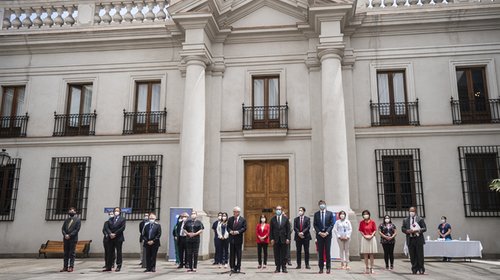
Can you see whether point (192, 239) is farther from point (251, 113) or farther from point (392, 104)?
point (392, 104)

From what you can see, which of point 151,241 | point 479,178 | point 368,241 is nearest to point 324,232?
point 368,241

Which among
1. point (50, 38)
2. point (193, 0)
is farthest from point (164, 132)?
point (50, 38)

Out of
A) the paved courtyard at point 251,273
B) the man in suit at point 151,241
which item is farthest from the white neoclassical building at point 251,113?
the man in suit at point 151,241

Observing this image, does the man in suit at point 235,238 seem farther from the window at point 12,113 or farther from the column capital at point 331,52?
the window at point 12,113

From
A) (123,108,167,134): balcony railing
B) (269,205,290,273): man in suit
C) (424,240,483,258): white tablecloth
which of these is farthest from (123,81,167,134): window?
(424,240,483,258): white tablecloth

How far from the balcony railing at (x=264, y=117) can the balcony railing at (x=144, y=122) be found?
331 centimetres

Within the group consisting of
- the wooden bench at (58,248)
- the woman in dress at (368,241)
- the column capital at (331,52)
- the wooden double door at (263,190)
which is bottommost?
the wooden bench at (58,248)

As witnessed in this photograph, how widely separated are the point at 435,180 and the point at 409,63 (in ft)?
15.0

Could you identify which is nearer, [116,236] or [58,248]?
[116,236]

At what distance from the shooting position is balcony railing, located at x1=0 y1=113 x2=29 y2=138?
63.5ft

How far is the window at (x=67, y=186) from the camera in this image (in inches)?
723

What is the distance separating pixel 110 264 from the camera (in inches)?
497

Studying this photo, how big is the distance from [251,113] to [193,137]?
2.64m

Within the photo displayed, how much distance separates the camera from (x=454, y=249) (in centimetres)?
1488
